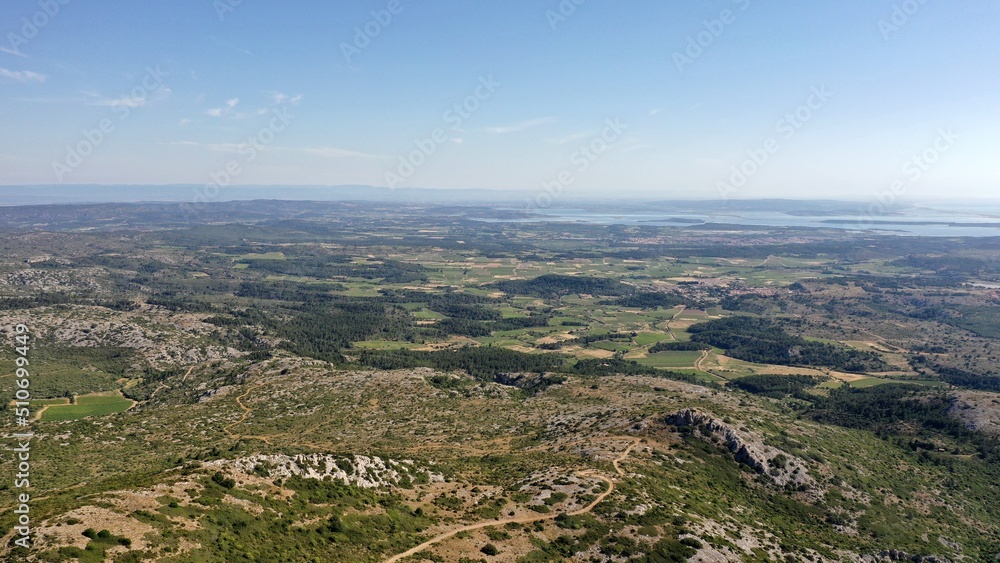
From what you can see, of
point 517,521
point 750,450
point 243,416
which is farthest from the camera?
point 243,416

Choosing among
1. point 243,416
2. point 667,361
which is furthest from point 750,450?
point 667,361

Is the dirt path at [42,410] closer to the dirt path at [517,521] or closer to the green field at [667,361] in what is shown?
the dirt path at [517,521]

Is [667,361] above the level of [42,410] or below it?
below

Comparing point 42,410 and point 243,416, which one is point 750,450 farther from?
point 42,410

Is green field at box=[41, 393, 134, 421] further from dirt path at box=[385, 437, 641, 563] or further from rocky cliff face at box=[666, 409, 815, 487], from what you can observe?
rocky cliff face at box=[666, 409, 815, 487]

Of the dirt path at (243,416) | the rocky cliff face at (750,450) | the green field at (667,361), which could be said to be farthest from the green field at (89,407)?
the green field at (667,361)

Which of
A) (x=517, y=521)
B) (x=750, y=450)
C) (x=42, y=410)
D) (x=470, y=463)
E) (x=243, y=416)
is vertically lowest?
(x=42, y=410)

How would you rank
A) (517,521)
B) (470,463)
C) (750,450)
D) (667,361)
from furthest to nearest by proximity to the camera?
(667,361) → (750,450) → (470,463) → (517,521)
